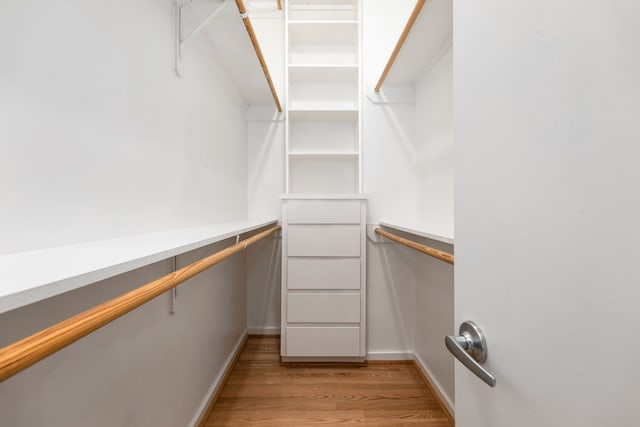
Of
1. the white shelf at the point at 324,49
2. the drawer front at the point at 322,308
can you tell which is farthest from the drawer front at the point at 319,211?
the white shelf at the point at 324,49

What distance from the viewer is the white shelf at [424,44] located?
113cm

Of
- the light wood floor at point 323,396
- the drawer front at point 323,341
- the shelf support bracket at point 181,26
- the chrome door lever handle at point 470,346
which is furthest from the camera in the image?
the drawer front at point 323,341

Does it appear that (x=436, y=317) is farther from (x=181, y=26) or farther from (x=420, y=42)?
(x=181, y=26)

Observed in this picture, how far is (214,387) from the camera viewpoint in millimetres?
1383

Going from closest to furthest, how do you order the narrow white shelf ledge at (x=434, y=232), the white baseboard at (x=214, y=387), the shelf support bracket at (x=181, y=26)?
the narrow white shelf ledge at (x=434, y=232), the shelf support bracket at (x=181, y=26), the white baseboard at (x=214, y=387)

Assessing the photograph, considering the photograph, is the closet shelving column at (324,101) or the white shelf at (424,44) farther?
the closet shelving column at (324,101)

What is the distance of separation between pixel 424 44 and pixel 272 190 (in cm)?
131

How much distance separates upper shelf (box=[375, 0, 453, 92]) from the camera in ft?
3.67

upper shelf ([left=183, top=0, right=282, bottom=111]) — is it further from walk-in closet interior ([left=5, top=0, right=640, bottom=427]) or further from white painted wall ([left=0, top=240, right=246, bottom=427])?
white painted wall ([left=0, top=240, right=246, bottom=427])

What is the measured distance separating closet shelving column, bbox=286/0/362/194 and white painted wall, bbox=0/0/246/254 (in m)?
0.98

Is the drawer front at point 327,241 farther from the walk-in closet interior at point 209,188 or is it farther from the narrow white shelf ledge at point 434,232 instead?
the narrow white shelf ledge at point 434,232

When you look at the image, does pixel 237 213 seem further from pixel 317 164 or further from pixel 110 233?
pixel 110 233

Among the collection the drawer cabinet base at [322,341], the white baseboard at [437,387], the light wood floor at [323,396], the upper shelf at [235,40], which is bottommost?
the light wood floor at [323,396]

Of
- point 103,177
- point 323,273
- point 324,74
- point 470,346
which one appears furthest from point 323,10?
point 470,346
